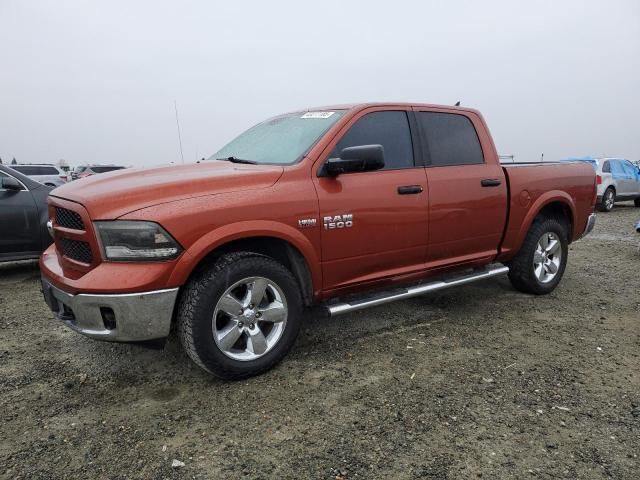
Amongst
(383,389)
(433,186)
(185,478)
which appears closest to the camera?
(185,478)

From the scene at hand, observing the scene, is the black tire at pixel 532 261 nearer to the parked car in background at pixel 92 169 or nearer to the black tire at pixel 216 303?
the black tire at pixel 216 303

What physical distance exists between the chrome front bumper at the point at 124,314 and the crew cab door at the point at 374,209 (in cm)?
113

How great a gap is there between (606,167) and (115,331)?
14887mm

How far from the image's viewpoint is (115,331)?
2.66 meters

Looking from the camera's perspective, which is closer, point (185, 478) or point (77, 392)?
point (185, 478)

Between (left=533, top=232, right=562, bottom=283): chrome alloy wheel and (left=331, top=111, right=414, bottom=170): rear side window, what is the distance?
197cm

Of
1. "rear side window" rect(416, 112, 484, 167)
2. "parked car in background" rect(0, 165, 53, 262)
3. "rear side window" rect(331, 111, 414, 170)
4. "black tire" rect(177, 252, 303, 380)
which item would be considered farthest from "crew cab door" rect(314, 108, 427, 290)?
"parked car in background" rect(0, 165, 53, 262)

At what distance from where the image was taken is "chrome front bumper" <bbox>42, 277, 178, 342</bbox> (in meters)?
2.60

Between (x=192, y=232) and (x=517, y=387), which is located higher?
(x=192, y=232)

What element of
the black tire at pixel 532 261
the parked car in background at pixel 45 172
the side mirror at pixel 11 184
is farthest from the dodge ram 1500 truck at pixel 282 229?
the parked car in background at pixel 45 172

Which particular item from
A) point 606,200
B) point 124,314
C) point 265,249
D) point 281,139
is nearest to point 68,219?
point 124,314

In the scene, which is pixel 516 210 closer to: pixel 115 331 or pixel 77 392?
pixel 115 331

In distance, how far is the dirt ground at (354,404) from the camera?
2.25 meters

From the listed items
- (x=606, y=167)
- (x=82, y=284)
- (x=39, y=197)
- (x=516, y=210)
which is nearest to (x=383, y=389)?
(x=82, y=284)
